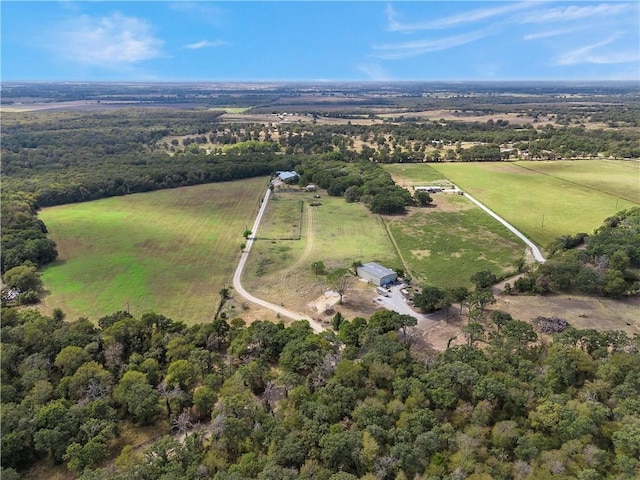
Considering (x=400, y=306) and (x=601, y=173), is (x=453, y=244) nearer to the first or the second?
(x=400, y=306)

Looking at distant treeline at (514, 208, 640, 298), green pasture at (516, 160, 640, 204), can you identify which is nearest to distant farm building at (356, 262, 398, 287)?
distant treeline at (514, 208, 640, 298)

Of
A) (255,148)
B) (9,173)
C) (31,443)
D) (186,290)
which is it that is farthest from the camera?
(255,148)

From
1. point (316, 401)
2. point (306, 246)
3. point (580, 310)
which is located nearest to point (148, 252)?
point (306, 246)

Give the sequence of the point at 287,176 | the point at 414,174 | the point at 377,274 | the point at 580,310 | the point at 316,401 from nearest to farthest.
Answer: the point at 316,401, the point at 580,310, the point at 377,274, the point at 287,176, the point at 414,174

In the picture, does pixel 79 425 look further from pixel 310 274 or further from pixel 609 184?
pixel 609 184

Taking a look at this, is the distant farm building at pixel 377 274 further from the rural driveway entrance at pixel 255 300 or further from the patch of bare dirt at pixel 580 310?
the patch of bare dirt at pixel 580 310

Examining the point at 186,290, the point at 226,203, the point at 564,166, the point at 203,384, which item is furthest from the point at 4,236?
the point at 564,166
